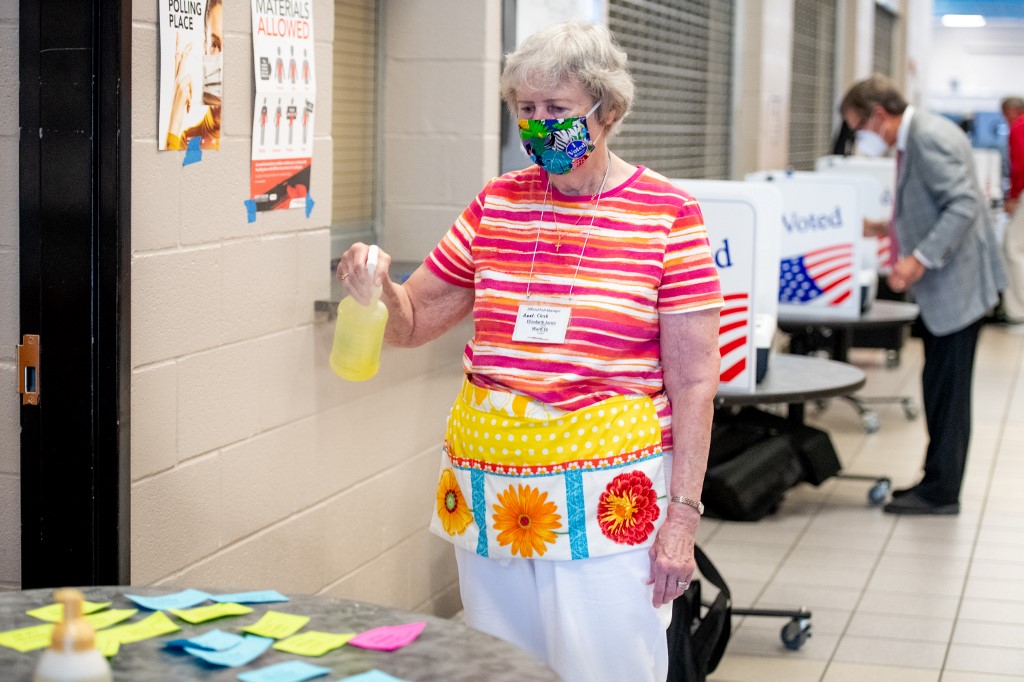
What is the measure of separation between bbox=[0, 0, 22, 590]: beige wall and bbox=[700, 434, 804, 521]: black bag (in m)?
2.93

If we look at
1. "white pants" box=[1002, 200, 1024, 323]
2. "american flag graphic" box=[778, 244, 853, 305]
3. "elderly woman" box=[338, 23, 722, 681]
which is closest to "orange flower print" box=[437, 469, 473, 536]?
"elderly woman" box=[338, 23, 722, 681]

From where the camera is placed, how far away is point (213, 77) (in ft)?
8.22

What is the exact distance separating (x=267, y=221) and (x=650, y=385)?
0.98m

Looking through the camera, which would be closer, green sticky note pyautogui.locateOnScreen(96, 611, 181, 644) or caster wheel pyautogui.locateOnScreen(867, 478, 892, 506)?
green sticky note pyautogui.locateOnScreen(96, 611, 181, 644)

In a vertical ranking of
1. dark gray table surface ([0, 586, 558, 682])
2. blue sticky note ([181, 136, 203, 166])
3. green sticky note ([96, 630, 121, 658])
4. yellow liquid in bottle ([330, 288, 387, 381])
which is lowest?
dark gray table surface ([0, 586, 558, 682])

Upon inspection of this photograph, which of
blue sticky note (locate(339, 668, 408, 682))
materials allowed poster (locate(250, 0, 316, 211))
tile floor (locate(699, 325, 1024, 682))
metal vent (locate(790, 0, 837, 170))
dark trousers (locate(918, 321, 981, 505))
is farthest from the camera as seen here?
metal vent (locate(790, 0, 837, 170))

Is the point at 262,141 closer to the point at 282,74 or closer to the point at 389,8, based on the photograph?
the point at 282,74

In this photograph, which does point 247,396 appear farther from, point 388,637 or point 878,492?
point 878,492

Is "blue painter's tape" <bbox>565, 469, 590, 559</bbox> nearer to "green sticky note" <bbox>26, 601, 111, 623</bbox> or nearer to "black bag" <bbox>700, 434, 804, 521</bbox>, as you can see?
"green sticky note" <bbox>26, 601, 111, 623</bbox>

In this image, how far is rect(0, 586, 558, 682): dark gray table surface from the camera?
4.99 ft

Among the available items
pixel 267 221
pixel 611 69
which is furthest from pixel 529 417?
pixel 267 221

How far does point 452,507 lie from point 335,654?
2.24 ft

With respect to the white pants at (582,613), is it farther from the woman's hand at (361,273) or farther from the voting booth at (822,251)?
the voting booth at (822,251)

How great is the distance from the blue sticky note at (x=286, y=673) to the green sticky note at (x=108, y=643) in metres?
0.17
